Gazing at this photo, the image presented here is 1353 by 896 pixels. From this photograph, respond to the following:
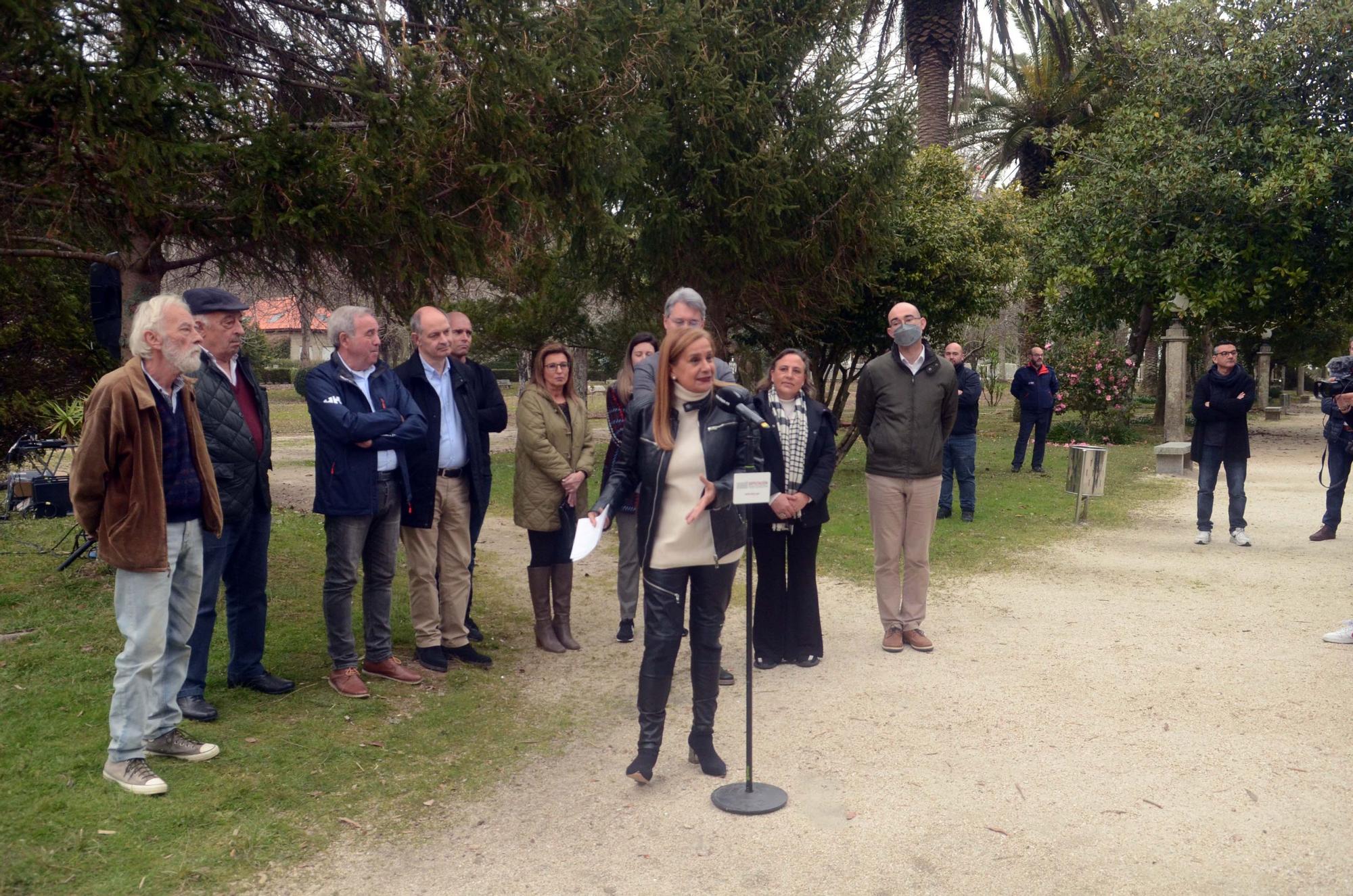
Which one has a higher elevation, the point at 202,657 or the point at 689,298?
the point at 689,298

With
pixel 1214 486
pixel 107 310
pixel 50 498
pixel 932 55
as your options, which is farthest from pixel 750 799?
pixel 932 55

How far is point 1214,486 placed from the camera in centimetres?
1002

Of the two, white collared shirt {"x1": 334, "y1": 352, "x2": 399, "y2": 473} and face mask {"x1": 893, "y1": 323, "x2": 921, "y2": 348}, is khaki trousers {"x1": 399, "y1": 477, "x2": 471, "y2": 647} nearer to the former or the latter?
white collared shirt {"x1": 334, "y1": 352, "x2": 399, "y2": 473}

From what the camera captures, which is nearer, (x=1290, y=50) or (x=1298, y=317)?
(x=1290, y=50)

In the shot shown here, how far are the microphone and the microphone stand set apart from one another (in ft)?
0.20

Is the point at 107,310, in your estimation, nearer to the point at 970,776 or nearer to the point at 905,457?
the point at 905,457

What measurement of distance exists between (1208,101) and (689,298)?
18.6 metres

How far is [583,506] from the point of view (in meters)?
6.98

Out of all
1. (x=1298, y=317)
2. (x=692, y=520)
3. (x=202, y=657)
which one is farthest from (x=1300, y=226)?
(x=202, y=657)

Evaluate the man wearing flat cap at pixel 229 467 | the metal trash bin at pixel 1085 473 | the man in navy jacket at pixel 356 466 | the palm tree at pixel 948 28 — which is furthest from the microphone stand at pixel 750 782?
the palm tree at pixel 948 28

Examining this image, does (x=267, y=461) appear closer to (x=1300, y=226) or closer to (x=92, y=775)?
(x=92, y=775)

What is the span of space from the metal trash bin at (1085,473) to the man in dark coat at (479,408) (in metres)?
7.64

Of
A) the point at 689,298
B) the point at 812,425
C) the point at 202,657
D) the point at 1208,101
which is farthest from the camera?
the point at 1208,101

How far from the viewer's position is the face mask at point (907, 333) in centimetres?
629
